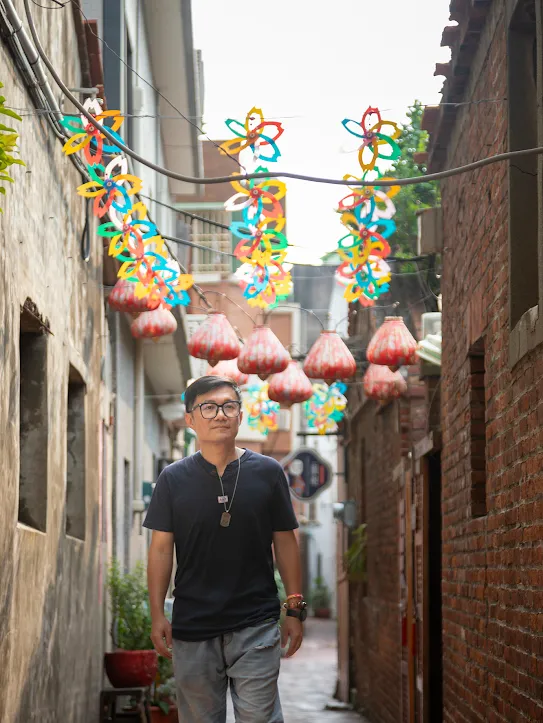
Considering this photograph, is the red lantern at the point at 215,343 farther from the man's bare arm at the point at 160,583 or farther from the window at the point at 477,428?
the man's bare arm at the point at 160,583

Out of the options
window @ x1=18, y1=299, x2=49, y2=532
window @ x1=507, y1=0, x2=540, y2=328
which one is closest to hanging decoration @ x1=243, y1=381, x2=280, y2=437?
window @ x1=18, y1=299, x2=49, y2=532

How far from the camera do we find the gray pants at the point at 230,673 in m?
5.07

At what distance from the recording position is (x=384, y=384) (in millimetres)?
12828

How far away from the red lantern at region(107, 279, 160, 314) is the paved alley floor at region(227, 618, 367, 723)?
6.77 m

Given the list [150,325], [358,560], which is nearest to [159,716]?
[150,325]

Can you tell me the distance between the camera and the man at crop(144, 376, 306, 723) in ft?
16.8

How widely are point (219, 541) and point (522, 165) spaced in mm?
2362

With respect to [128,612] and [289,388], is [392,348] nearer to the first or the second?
[289,388]

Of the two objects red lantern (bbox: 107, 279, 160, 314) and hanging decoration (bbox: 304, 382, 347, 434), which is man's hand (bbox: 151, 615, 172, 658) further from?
hanging decoration (bbox: 304, 382, 347, 434)

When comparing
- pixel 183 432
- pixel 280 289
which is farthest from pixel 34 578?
pixel 183 432

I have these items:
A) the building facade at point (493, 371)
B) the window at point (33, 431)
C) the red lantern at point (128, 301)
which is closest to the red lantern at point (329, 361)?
the red lantern at point (128, 301)

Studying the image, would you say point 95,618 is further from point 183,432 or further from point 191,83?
point 183,432

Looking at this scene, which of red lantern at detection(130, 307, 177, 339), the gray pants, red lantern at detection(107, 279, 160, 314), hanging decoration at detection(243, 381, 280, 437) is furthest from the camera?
hanging decoration at detection(243, 381, 280, 437)

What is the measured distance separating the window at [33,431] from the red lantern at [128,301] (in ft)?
10.3
